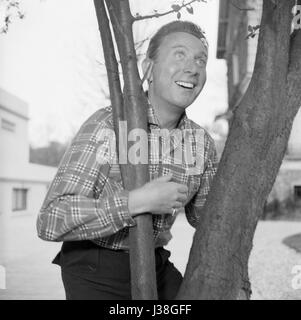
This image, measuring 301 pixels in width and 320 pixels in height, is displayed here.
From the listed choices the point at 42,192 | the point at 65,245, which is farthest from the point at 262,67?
the point at 42,192

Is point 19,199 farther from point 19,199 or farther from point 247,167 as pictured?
point 247,167

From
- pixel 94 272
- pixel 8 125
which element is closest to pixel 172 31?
pixel 94 272

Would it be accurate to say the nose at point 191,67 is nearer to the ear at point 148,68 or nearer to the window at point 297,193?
the ear at point 148,68

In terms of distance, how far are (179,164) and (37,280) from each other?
4.78 metres

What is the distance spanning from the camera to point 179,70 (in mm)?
1614

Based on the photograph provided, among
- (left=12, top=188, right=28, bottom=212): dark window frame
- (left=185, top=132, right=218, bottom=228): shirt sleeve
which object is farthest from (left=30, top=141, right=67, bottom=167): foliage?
(left=185, top=132, right=218, bottom=228): shirt sleeve

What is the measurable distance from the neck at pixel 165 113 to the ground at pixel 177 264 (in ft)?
7.07

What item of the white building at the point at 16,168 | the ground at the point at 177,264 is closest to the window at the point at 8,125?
the white building at the point at 16,168

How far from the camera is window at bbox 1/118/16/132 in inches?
565

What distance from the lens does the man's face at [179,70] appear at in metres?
1.61

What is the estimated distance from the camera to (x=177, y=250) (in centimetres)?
777

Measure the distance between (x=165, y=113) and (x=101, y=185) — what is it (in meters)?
0.35

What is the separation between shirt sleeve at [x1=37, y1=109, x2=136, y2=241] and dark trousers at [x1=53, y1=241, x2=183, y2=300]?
192mm

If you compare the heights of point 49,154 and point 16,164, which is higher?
point 49,154
